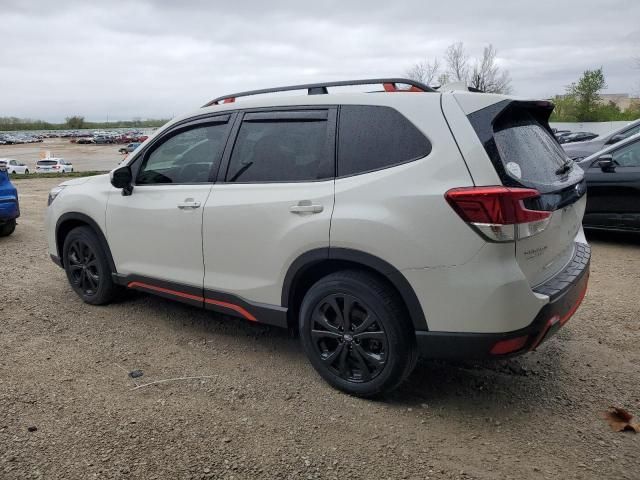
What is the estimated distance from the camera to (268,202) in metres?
3.41

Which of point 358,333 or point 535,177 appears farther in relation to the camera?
point 358,333

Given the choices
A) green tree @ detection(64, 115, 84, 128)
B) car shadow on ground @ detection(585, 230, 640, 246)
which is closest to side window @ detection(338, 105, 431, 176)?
car shadow on ground @ detection(585, 230, 640, 246)

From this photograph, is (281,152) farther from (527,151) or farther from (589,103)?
(589,103)

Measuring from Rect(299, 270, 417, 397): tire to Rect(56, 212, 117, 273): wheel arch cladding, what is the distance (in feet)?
6.95

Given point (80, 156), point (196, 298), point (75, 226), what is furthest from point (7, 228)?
point (80, 156)

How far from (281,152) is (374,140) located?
684 mm

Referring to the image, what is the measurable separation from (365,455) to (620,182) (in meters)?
5.78

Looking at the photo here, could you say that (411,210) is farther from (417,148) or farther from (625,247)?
(625,247)

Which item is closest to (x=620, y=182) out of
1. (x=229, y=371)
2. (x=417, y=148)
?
(x=417, y=148)

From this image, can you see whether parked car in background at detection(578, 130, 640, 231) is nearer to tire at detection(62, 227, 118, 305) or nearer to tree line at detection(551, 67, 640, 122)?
tire at detection(62, 227, 118, 305)

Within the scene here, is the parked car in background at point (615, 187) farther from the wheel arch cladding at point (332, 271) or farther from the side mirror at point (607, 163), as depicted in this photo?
the wheel arch cladding at point (332, 271)

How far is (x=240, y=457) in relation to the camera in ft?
8.87

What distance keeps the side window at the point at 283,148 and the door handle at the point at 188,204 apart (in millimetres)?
307

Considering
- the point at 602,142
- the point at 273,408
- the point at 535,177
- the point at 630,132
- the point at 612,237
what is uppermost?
the point at 630,132
